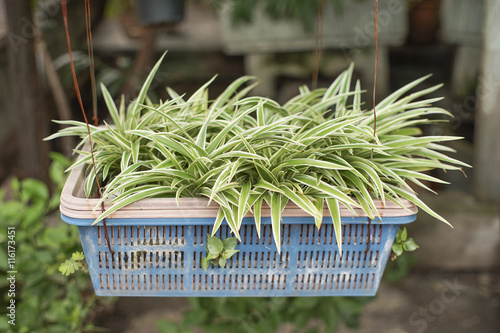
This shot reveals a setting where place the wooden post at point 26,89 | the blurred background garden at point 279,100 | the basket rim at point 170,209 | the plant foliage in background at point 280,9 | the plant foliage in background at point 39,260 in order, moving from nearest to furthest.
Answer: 1. the basket rim at point 170,209
2. the plant foliage in background at point 39,260
3. the blurred background garden at point 279,100
4. the wooden post at point 26,89
5. the plant foliage in background at point 280,9

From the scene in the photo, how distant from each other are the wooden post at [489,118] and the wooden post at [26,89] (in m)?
2.06

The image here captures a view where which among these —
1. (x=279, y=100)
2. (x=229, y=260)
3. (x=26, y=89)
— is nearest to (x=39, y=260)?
(x=26, y=89)

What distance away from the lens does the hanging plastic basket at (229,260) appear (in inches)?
42.4

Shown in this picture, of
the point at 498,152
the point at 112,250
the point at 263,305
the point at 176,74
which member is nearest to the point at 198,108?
the point at 112,250

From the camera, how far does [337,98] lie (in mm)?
1334

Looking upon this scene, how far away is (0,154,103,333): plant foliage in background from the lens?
176cm

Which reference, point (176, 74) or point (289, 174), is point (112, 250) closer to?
point (289, 174)

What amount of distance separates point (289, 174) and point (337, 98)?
0.95ft

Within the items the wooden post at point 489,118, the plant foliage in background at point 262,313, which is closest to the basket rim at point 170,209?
the plant foliage in background at point 262,313

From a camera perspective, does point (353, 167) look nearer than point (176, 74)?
Yes

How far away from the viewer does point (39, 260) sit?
1800mm

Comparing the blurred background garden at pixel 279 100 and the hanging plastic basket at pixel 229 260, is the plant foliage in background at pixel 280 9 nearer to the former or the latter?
the blurred background garden at pixel 279 100

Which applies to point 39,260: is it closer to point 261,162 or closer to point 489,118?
point 261,162

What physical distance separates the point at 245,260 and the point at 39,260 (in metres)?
1.00
